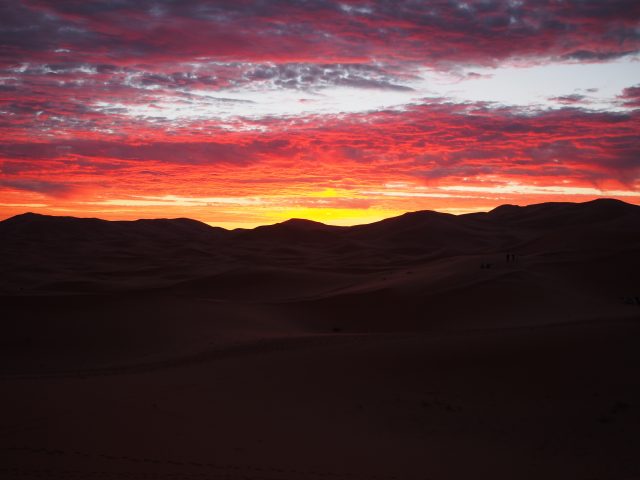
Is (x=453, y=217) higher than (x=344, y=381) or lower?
higher

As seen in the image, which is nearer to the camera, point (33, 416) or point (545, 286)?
point (33, 416)

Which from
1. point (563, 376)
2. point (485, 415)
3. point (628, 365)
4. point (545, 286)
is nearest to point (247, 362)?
point (485, 415)

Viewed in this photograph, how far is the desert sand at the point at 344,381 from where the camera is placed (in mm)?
8273

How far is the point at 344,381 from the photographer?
464 inches

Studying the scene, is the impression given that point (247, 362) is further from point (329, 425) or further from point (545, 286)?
point (545, 286)

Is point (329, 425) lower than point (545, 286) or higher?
lower

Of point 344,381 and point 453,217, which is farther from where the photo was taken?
point 453,217

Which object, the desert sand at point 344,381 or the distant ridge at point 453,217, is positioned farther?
the distant ridge at point 453,217

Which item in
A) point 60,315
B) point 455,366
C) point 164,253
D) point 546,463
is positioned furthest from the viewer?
point 164,253

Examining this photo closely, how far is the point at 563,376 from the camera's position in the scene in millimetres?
11352

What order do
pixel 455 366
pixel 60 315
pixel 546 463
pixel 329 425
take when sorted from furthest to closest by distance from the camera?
pixel 60 315 → pixel 455 366 → pixel 329 425 → pixel 546 463

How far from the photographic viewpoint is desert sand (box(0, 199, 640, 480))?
827 cm

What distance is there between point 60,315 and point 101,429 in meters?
14.7

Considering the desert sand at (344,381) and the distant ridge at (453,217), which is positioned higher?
the distant ridge at (453,217)
